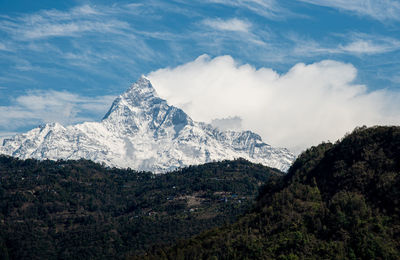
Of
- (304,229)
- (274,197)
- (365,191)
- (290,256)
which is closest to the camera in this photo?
(290,256)

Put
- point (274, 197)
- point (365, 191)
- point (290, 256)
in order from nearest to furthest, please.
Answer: point (290, 256) < point (365, 191) < point (274, 197)

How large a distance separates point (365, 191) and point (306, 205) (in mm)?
18134

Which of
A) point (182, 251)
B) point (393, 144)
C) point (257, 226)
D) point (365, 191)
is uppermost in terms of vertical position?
point (393, 144)

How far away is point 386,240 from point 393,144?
137 feet

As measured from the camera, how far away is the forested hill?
14325cm

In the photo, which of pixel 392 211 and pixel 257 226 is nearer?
pixel 392 211

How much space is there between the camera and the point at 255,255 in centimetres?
14788

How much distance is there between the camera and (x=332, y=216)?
153750 mm

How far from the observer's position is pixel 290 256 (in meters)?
140

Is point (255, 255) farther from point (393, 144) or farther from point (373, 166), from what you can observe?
point (393, 144)

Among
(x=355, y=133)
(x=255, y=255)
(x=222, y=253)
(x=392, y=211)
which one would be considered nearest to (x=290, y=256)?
(x=255, y=255)

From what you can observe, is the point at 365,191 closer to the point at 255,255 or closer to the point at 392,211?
the point at 392,211

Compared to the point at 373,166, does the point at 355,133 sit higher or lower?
higher

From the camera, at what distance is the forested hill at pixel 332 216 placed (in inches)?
5640
